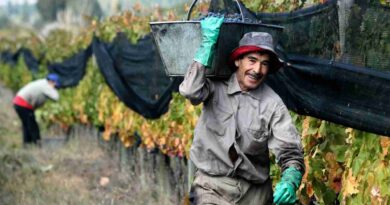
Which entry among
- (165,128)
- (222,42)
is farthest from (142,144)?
(222,42)

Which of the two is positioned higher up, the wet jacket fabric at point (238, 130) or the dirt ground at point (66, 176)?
the wet jacket fabric at point (238, 130)

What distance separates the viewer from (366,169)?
13.7 ft

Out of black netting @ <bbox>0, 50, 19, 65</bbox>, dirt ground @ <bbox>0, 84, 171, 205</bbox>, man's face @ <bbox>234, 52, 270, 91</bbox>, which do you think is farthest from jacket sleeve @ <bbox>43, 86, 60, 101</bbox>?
black netting @ <bbox>0, 50, 19, 65</bbox>

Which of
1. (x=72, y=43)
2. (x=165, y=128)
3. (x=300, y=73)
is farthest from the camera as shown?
(x=72, y=43)

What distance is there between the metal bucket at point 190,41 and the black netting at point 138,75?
3.14 metres

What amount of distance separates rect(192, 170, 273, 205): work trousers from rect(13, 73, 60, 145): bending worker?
10189 mm

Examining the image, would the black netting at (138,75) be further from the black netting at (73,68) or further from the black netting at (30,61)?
the black netting at (30,61)

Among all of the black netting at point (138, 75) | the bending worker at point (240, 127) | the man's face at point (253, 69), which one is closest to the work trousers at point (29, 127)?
the black netting at point (138, 75)

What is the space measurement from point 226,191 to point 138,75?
5508mm

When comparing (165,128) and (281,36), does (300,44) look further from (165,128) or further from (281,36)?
(165,128)

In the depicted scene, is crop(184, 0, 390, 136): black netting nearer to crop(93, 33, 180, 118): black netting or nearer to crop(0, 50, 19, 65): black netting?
crop(93, 33, 180, 118): black netting

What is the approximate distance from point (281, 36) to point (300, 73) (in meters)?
0.44

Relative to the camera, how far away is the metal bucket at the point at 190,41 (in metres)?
4.22

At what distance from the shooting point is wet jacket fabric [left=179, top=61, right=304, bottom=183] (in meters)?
3.93
